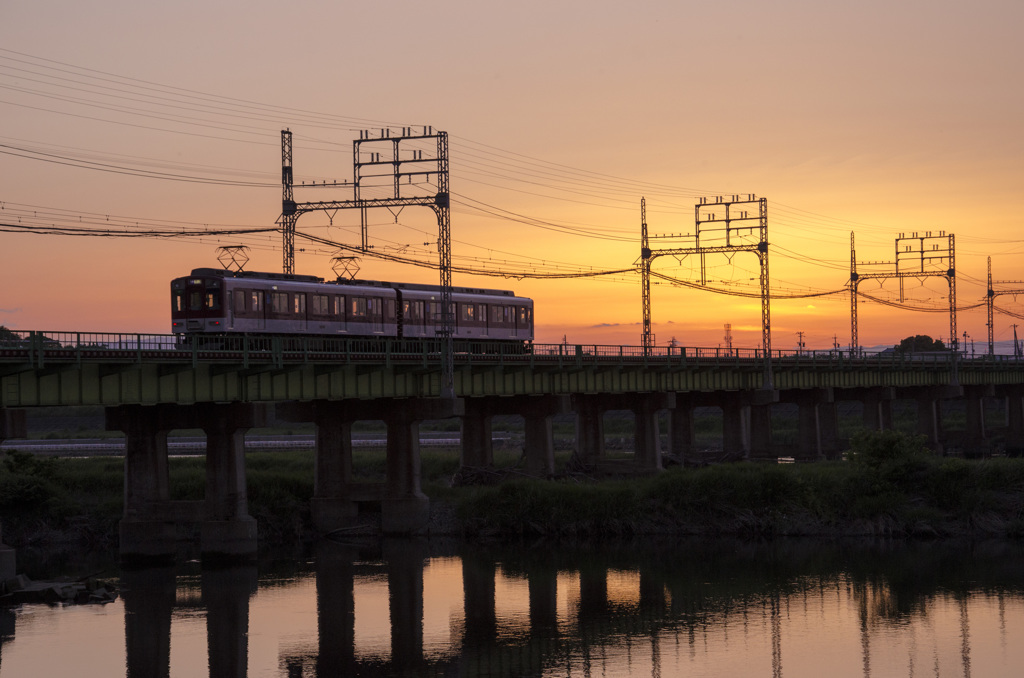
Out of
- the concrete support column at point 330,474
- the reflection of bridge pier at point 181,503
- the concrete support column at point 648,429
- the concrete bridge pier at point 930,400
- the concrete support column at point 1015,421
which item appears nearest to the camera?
the reflection of bridge pier at point 181,503

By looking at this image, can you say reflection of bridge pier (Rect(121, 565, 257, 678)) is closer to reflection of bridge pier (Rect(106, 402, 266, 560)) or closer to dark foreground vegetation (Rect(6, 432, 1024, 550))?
reflection of bridge pier (Rect(106, 402, 266, 560))

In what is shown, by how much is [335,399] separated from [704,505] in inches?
684

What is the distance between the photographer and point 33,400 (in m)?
39.8

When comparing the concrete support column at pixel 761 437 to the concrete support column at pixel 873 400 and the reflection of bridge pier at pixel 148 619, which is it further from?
the reflection of bridge pier at pixel 148 619

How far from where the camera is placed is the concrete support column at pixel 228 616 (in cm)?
3291

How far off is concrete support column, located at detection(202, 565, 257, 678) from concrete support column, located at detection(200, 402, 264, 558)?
2.31 m

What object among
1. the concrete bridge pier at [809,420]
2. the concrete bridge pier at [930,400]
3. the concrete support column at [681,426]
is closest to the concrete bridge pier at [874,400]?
the concrete bridge pier at [930,400]

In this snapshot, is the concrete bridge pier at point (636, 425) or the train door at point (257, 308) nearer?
the train door at point (257, 308)

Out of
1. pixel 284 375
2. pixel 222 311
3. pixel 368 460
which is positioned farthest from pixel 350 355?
pixel 368 460

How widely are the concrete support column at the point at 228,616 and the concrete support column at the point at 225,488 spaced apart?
2312 millimetres

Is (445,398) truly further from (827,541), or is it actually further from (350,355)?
(827,541)

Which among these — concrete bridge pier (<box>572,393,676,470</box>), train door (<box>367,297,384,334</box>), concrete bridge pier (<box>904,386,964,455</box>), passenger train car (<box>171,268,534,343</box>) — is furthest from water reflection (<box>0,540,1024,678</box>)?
concrete bridge pier (<box>904,386,964,455</box>)

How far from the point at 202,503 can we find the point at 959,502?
3262 centimetres

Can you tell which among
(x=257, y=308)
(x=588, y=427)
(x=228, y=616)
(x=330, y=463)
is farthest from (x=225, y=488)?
(x=588, y=427)
